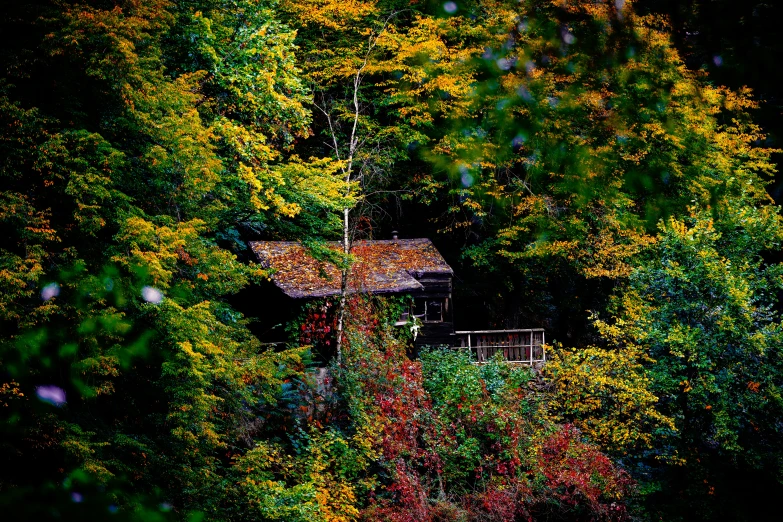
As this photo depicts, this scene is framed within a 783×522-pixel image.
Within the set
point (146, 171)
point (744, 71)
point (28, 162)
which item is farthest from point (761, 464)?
point (28, 162)

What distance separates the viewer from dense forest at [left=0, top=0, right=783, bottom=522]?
2.76 meters

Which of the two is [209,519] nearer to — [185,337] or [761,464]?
[185,337]

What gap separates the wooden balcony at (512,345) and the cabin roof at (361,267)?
263 centimetres

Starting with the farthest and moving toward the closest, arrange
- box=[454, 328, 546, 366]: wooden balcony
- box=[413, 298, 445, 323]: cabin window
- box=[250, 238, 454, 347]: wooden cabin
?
box=[454, 328, 546, 366]: wooden balcony → box=[413, 298, 445, 323]: cabin window → box=[250, 238, 454, 347]: wooden cabin

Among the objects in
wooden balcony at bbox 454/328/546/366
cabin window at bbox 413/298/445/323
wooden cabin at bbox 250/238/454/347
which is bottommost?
wooden balcony at bbox 454/328/546/366

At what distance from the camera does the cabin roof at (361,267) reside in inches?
607

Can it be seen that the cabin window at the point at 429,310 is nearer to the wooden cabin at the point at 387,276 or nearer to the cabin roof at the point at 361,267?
the wooden cabin at the point at 387,276

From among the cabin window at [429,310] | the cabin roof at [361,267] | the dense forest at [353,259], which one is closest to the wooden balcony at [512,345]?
the cabin window at [429,310]

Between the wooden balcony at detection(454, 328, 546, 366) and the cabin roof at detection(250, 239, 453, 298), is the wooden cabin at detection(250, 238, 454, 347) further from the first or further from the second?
the wooden balcony at detection(454, 328, 546, 366)

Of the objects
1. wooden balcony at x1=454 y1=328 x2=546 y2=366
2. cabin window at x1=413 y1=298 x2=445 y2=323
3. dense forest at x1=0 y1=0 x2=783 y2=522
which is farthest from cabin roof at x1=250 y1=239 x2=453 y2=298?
wooden balcony at x1=454 y1=328 x2=546 y2=366

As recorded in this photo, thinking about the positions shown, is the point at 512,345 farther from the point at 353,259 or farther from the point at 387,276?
the point at 353,259

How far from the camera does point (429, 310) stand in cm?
1789

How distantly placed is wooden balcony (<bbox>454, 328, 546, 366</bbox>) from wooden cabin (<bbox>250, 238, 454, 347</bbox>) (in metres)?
1.14

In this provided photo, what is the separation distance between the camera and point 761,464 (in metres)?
10.9
